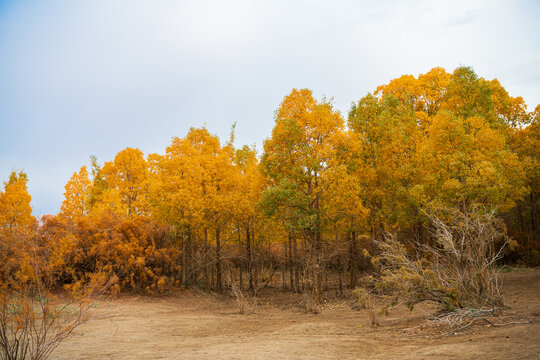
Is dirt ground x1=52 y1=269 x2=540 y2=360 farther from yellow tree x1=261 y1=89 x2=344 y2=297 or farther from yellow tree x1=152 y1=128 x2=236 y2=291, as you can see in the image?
yellow tree x1=152 y1=128 x2=236 y2=291

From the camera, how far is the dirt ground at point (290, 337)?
650cm

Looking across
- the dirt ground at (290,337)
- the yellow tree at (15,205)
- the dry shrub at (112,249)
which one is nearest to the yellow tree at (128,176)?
the dry shrub at (112,249)

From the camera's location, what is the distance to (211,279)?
22.9 m

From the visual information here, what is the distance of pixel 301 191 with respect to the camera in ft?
50.7

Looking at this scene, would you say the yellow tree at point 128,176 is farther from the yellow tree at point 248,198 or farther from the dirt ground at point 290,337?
the dirt ground at point 290,337

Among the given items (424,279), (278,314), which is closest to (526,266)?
(278,314)

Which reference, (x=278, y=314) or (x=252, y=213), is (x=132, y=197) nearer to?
(x=252, y=213)

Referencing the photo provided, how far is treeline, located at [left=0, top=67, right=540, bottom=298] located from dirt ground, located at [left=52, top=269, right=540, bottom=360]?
2367 millimetres

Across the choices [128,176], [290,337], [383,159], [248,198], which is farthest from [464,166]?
[128,176]

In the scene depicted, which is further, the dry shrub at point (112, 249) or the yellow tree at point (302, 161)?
the dry shrub at point (112, 249)

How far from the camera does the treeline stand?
Answer: 609 inches

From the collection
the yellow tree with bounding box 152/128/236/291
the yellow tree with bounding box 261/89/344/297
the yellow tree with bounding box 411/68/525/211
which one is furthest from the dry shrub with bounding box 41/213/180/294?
the yellow tree with bounding box 411/68/525/211

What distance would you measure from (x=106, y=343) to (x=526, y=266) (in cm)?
2321

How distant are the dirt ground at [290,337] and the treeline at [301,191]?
93.2 inches
